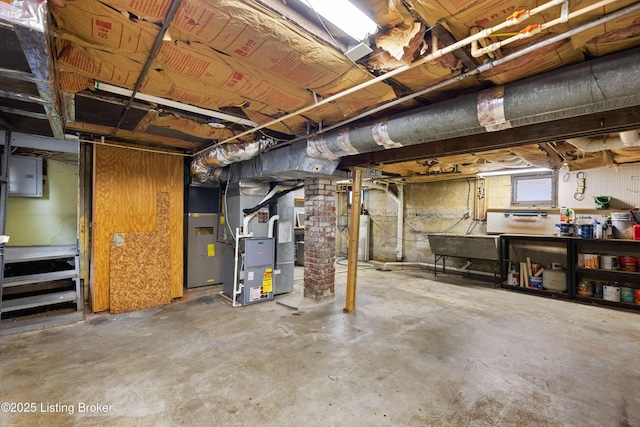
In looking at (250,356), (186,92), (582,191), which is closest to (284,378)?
(250,356)

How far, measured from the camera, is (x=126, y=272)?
3.72m

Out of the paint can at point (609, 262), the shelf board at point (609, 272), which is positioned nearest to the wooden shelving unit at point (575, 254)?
the shelf board at point (609, 272)

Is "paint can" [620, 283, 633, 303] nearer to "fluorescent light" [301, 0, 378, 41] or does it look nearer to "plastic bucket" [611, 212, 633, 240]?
"plastic bucket" [611, 212, 633, 240]

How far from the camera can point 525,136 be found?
97.3 inches

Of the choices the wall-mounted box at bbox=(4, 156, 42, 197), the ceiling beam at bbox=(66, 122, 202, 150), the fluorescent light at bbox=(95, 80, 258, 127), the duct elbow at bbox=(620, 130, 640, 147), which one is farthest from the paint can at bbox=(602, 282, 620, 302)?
the wall-mounted box at bbox=(4, 156, 42, 197)

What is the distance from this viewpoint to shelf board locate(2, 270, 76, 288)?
120 inches

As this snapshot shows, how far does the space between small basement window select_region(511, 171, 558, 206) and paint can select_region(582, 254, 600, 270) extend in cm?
117

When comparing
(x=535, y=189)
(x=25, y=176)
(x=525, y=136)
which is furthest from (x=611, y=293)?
(x=25, y=176)

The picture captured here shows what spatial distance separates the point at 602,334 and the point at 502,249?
216cm

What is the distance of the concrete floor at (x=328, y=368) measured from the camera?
1855mm

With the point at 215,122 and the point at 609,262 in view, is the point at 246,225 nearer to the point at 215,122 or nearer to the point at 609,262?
the point at 215,122

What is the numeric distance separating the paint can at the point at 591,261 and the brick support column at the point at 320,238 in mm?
3804

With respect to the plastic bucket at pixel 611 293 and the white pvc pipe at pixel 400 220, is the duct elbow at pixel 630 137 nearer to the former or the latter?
the plastic bucket at pixel 611 293

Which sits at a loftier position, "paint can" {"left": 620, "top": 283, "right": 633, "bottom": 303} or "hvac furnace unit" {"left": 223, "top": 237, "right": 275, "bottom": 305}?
"hvac furnace unit" {"left": 223, "top": 237, "right": 275, "bottom": 305}
